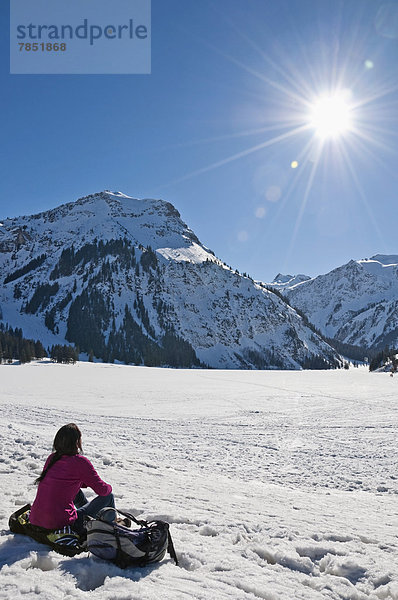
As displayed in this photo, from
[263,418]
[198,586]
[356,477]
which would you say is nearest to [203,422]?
[263,418]

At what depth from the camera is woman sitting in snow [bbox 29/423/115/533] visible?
507 cm

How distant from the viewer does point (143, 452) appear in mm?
12906

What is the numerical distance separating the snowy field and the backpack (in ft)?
0.45

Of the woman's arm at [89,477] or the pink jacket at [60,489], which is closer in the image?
the pink jacket at [60,489]

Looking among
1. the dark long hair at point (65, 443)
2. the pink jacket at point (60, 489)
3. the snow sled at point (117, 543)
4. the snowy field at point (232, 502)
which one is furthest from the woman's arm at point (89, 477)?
the snowy field at point (232, 502)

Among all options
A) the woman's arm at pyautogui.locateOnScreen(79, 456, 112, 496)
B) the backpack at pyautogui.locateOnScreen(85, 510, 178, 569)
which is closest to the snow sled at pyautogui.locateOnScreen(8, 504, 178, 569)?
the backpack at pyautogui.locateOnScreen(85, 510, 178, 569)

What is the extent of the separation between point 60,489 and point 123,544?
1254 mm

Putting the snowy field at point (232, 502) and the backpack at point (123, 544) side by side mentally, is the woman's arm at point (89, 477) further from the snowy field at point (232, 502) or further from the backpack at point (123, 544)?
the snowy field at point (232, 502)

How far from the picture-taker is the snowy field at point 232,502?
4.26 metres

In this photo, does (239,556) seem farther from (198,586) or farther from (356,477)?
(356,477)

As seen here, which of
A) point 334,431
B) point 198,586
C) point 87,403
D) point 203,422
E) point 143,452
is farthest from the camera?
point 87,403

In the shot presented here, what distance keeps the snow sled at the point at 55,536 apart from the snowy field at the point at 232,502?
0.37ft

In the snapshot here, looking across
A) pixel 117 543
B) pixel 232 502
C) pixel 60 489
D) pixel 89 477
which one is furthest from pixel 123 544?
pixel 232 502

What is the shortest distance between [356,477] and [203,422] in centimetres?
1005
